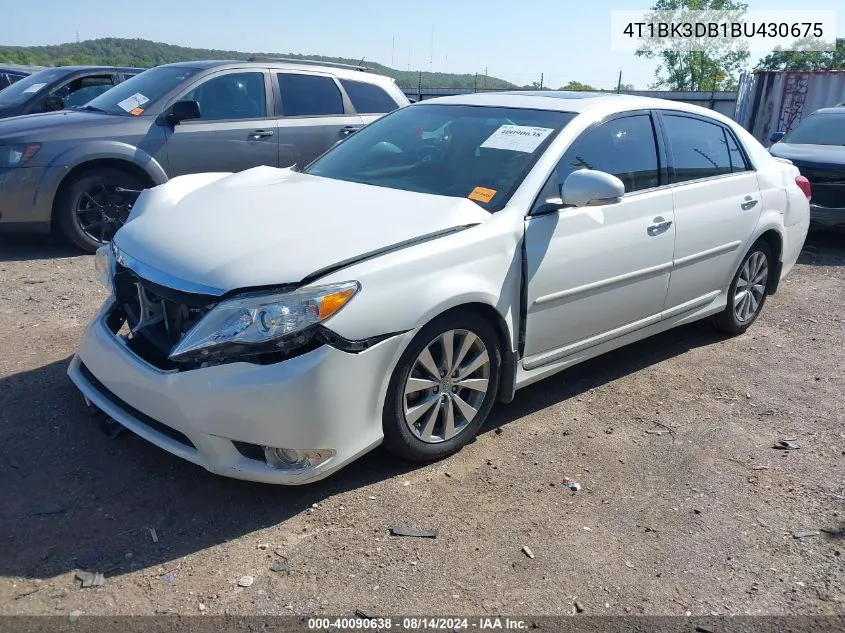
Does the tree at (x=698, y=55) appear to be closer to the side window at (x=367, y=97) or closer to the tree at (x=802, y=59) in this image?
the tree at (x=802, y=59)

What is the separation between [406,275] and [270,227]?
2.18 ft

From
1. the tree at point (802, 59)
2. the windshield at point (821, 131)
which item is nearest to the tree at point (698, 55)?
the tree at point (802, 59)

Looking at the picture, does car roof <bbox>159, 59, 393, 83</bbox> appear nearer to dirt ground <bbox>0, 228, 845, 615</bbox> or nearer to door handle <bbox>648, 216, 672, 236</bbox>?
dirt ground <bbox>0, 228, 845, 615</bbox>

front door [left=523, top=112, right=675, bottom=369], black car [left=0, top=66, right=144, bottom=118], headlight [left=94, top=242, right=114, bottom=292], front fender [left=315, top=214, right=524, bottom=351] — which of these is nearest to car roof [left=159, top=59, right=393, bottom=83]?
black car [left=0, top=66, right=144, bottom=118]

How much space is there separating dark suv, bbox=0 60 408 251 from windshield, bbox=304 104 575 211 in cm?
297

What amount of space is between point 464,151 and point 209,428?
6.69 feet

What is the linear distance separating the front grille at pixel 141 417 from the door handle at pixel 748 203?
3.90 metres

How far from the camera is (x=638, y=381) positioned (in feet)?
15.0

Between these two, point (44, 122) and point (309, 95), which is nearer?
point (44, 122)

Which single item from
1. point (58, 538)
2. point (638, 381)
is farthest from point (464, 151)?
point (58, 538)

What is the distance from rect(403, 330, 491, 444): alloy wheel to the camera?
3230mm

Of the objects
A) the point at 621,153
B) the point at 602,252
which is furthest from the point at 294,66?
the point at 602,252

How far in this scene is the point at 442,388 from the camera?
11.0ft

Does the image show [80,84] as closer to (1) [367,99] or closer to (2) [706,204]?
(1) [367,99]
